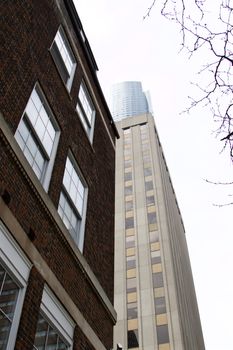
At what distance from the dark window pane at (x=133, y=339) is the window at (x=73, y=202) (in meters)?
42.1

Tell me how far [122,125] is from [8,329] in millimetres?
83672

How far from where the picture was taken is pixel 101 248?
12328 millimetres

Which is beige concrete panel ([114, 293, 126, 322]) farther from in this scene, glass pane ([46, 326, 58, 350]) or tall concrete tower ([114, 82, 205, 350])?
glass pane ([46, 326, 58, 350])

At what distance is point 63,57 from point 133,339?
4338 centimetres

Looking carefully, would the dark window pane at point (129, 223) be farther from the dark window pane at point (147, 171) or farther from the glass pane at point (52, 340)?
the glass pane at point (52, 340)

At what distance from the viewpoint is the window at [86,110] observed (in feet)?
A: 47.0

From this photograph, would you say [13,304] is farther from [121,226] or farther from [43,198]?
[121,226]

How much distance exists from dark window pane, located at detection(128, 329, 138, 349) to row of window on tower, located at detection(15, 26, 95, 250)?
41953 millimetres

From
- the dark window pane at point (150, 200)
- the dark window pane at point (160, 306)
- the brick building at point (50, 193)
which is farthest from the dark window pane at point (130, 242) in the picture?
the brick building at point (50, 193)

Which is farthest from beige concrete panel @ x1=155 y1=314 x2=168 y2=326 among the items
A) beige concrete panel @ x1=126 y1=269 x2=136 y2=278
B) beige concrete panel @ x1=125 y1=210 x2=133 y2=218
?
beige concrete panel @ x1=125 y1=210 x2=133 y2=218

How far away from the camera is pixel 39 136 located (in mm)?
10344

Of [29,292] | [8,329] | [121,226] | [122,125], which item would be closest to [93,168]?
[29,292]

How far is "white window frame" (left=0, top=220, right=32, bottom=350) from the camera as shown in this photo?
7187 mm

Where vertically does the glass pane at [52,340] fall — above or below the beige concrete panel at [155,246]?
below
